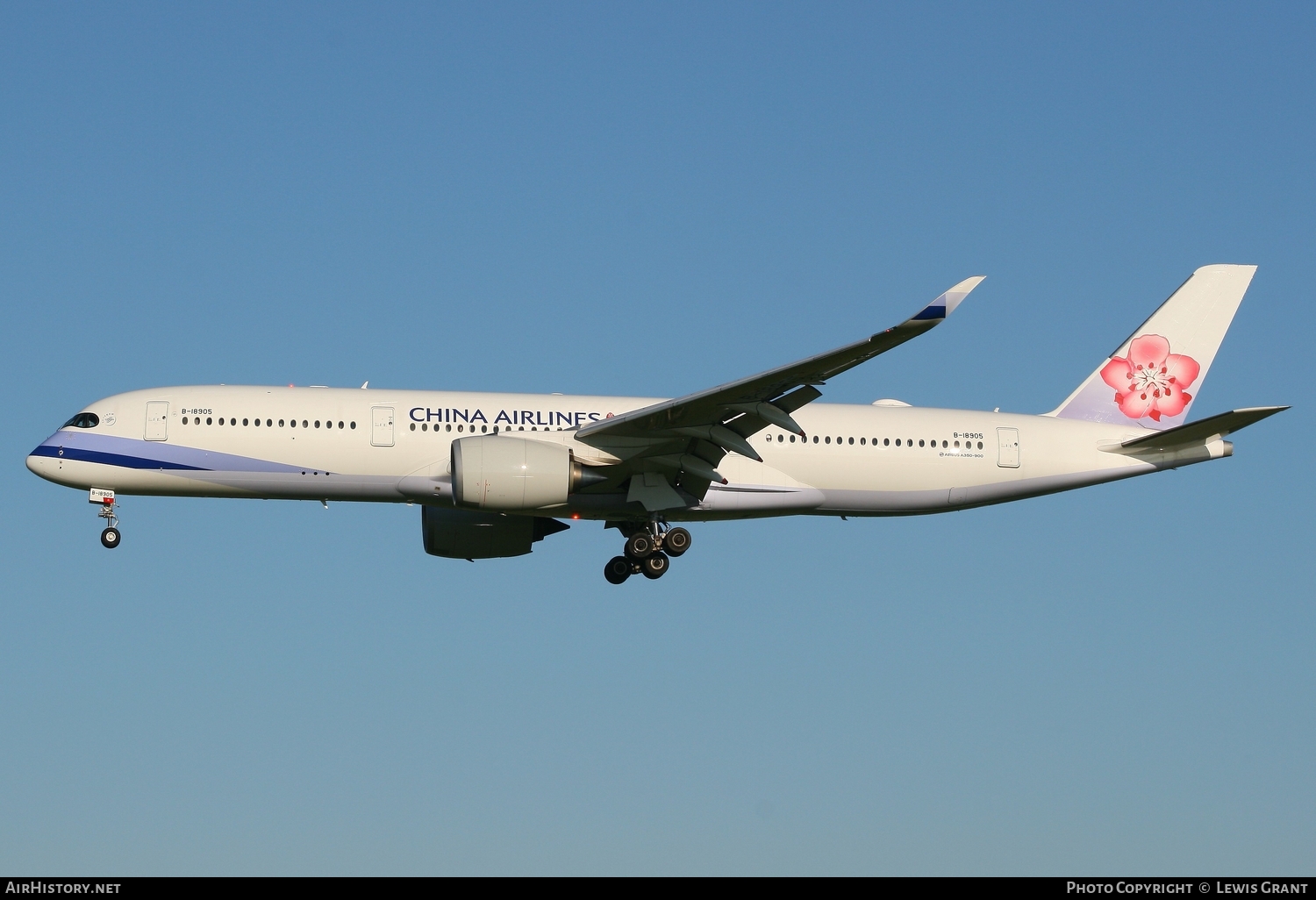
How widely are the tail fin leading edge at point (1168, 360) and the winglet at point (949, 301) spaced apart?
11.3 metres

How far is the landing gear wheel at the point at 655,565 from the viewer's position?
34.3 metres

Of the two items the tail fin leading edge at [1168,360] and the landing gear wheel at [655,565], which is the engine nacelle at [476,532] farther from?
the tail fin leading edge at [1168,360]

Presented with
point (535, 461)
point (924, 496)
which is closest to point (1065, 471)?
point (924, 496)

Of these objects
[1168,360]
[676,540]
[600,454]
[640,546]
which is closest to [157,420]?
[600,454]

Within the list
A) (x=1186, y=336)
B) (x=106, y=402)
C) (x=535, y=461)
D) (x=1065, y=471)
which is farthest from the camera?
(x=1186, y=336)

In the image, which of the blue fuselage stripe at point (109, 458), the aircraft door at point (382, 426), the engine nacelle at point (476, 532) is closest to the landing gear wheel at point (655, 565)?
the engine nacelle at point (476, 532)

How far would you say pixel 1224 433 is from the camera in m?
33.9

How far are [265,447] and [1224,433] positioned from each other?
20.0 m

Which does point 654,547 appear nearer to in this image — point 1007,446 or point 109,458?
point 1007,446

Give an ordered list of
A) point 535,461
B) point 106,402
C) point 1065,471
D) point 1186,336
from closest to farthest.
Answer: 1. point 535,461
2. point 106,402
3. point 1065,471
4. point 1186,336

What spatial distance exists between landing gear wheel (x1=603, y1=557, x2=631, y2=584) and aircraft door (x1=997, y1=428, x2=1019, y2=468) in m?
8.50

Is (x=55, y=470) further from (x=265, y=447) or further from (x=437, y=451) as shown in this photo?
(x=437, y=451)

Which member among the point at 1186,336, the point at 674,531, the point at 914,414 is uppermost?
the point at 1186,336

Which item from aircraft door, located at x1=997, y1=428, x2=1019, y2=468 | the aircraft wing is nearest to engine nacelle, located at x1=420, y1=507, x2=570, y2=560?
the aircraft wing
